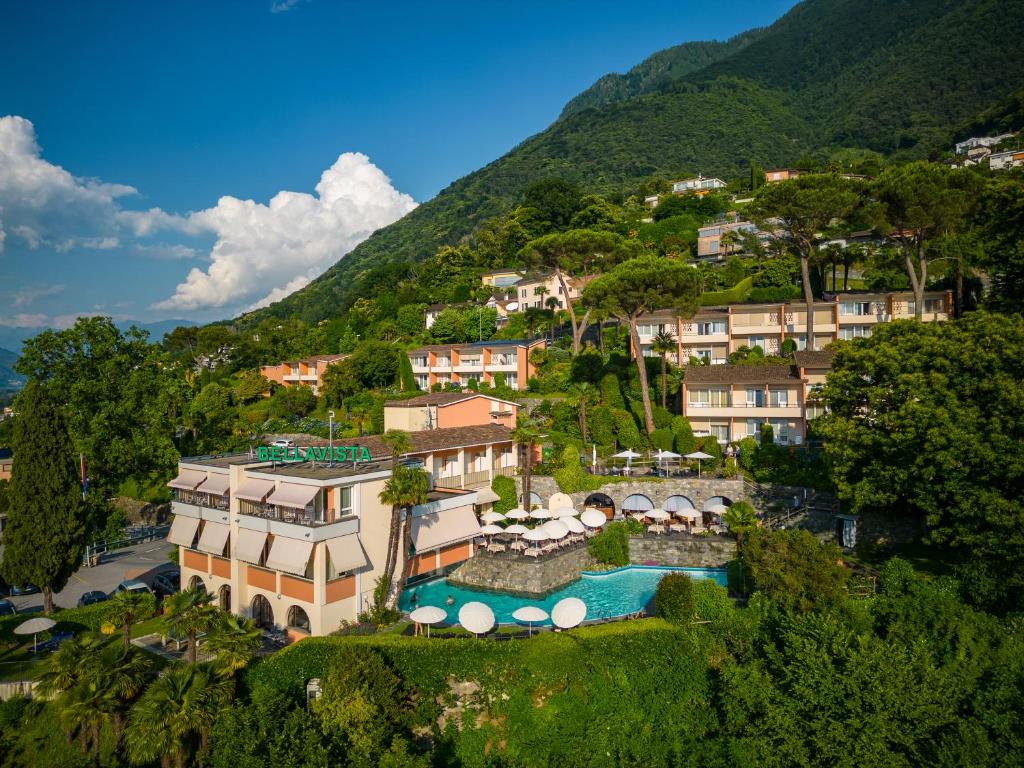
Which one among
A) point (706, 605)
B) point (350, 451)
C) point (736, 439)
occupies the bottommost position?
point (706, 605)

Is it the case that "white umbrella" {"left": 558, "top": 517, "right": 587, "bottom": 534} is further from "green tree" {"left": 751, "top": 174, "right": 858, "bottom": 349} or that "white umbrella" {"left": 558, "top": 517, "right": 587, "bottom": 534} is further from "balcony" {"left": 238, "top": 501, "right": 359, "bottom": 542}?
"green tree" {"left": 751, "top": 174, "right": 858, "bottom": 349}

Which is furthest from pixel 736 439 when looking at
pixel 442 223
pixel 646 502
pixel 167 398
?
pixel 442 223

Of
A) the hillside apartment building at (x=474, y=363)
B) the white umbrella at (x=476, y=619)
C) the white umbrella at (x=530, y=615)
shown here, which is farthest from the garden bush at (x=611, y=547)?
the hillside apartment building at (x=474, y=363)

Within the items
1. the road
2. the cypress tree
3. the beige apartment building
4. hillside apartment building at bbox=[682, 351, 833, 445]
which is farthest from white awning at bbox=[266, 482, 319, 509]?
the beige apartment building

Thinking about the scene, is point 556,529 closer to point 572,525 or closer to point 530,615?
point 572,525

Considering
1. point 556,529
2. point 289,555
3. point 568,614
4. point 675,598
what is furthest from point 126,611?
point 675,598

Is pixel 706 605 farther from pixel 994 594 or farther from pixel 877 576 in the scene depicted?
pixel 994 594
